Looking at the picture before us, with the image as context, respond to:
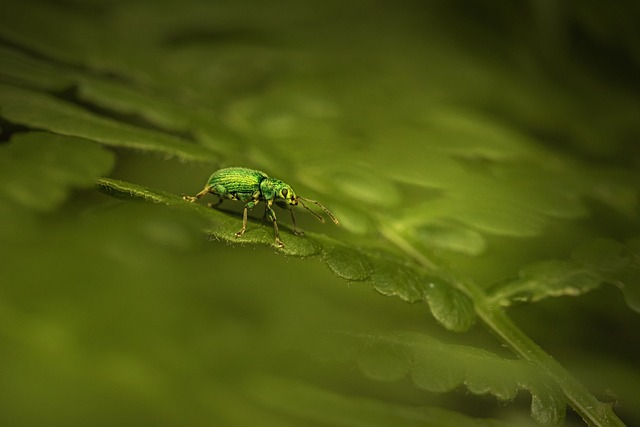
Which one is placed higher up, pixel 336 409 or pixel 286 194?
pixel 286 194

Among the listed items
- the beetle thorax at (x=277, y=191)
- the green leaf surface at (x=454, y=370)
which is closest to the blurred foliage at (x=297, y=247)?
the green leaf surface at (x=454, y=370)

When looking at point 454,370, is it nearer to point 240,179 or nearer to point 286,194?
point 286,194

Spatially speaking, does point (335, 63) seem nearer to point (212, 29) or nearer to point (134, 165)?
point (212, 29)

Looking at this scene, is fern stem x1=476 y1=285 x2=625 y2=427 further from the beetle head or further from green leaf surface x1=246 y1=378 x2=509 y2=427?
the beetle head

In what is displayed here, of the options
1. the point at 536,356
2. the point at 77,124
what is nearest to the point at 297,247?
the point at 536,356

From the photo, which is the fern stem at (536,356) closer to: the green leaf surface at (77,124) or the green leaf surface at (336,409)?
the green leaf surface at (336,409)

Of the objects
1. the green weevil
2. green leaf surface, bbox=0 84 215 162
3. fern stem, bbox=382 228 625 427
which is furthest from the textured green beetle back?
fern stem, bbox=382 228 625 427

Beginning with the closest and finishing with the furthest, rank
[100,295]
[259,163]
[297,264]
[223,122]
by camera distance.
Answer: [100,295] < [259,163] < [223,122] < [297,264]

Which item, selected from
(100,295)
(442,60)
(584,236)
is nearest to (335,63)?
(442,60)
